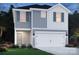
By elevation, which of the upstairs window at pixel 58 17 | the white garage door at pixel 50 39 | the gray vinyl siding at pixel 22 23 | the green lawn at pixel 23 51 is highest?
the upstairs window at pixel 58 17

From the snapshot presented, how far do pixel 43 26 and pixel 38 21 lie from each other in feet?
0.34

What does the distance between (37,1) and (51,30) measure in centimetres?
47

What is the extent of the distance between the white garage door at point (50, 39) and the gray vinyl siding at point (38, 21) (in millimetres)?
105

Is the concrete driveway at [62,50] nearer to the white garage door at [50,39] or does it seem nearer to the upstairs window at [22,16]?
the white garage door at [50,39]

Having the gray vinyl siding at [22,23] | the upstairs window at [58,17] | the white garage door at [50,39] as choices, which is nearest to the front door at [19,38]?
the gray vinyl siding at [22,23]

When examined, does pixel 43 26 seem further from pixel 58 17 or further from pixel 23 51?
pixel 23 51

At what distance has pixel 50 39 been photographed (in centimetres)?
930

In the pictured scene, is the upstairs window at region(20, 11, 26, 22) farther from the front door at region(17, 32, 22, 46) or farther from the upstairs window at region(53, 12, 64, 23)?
the upstairs window at region(53, 12, 64, 23)

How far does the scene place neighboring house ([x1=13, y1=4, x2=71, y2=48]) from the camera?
9.32m

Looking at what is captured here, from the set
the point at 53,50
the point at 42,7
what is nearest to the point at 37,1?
the point at 42,7

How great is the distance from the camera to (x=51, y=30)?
9.35 m

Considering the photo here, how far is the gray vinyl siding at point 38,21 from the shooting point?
9336mm
